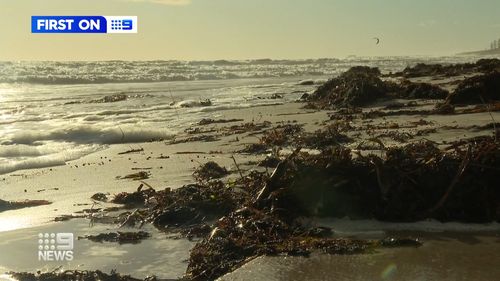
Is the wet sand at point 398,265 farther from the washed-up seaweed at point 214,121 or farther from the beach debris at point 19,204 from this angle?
the washed-up seaweed at point 214,121

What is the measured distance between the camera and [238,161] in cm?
661

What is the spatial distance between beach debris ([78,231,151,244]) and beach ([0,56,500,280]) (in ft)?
0.26

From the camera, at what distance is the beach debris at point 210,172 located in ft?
A: 18.9

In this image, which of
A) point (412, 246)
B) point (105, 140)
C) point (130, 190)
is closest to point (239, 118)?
point (105, 140)

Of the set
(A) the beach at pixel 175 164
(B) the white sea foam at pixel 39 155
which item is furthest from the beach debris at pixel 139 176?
(B) the white sea foam at pixel 39 155

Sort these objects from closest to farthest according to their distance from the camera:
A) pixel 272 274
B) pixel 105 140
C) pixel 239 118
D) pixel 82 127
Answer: pixel 272 274
pixel 105 140
pixel 82 127
pixel 239 118

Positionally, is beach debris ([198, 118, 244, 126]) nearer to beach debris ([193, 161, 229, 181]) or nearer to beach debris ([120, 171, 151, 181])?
beach debris ([120, 171, 151, 181])

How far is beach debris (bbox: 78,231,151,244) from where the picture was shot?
4098 mm

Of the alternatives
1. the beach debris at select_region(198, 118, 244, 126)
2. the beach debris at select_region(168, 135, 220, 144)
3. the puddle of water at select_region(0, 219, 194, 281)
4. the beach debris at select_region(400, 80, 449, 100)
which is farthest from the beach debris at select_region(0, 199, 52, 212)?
the beach debris at select_region(400, 80, 449, 100)

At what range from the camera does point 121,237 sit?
4141 millimetres

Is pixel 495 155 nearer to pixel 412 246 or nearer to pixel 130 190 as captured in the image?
pixel 412 246

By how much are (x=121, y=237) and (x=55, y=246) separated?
0.44 m

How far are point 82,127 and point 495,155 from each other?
7826 millimetres

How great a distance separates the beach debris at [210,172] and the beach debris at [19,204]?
4.71ft
